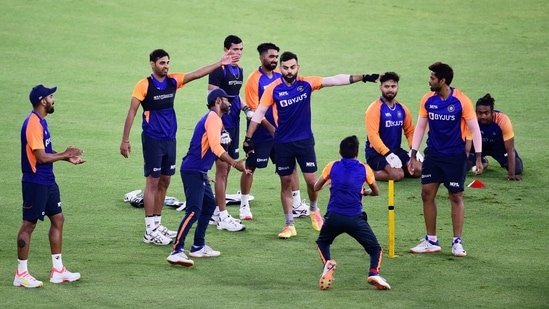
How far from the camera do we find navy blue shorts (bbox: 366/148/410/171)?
15719mm

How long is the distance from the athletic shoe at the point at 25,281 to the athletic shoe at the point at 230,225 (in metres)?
3.47

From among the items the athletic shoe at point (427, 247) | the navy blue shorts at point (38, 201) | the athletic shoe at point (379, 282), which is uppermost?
the navy blue shorts at point (38, 201)

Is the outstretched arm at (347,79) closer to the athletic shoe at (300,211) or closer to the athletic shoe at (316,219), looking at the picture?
the athletic shoe at (316,219)

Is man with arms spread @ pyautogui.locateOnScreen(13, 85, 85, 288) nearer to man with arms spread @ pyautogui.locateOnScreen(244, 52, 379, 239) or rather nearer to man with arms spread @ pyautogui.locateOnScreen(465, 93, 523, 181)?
man with arms spread @ pyautogui.locateOnScreen(244, 52, 379, 239)

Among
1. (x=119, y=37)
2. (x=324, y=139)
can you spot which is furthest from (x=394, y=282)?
(x=119, y=37)

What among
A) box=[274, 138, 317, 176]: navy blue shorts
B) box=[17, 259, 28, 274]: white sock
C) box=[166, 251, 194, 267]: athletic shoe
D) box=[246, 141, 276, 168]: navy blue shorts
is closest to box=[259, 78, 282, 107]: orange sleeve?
box=[274, 138, 317, 176]: navy blue shorts

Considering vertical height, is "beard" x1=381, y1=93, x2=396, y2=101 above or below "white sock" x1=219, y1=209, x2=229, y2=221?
above

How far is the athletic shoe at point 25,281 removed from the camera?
488 inches

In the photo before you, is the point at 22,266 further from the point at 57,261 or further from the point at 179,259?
the point at 179,259

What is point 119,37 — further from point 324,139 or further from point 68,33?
point 324,139

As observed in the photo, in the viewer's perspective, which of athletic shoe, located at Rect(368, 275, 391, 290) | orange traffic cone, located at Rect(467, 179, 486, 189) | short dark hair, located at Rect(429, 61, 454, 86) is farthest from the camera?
orange traffic cone, located at Rect(467, 179, 486, 189)

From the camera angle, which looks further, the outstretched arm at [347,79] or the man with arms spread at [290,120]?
the man with arms spread at [290,120]

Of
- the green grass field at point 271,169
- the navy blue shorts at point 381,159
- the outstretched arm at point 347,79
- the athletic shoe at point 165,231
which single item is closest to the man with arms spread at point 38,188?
the green grass field at point 271,169

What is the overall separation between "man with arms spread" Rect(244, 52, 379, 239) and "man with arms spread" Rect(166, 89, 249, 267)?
104 centimetres
